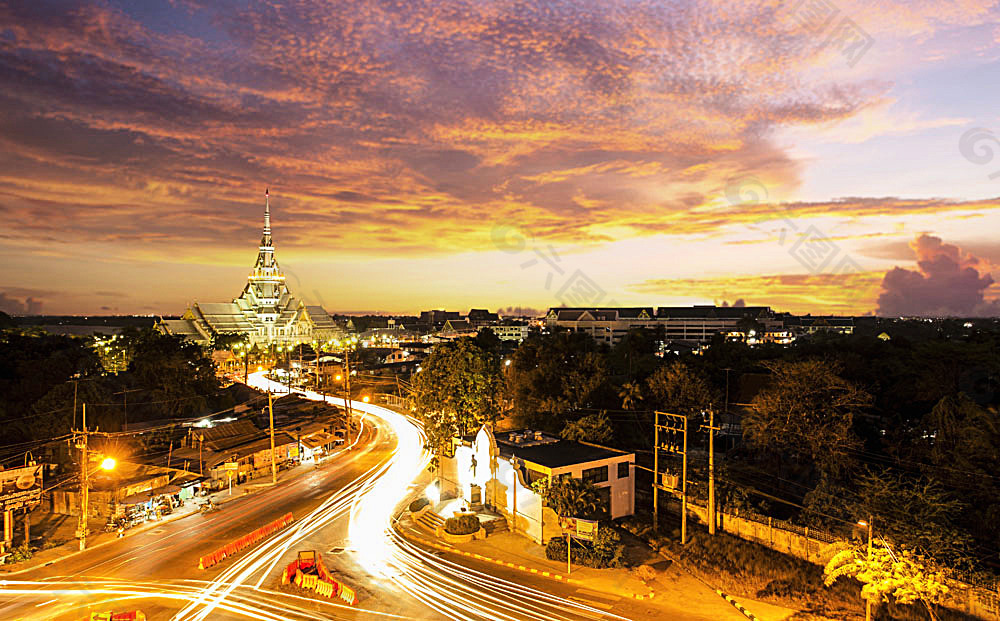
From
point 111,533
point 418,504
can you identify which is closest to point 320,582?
point 418,504

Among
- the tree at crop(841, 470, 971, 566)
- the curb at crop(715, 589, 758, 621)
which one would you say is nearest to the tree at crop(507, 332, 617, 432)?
the curb at crop(715, 589, 758, 621)

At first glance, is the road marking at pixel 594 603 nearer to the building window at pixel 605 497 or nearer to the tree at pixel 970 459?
the building window at pixel 605 497

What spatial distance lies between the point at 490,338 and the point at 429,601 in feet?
213

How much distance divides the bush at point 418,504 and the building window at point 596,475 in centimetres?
895

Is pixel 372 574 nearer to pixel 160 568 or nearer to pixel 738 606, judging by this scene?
pixel 160 568

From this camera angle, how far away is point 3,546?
22.5 meters

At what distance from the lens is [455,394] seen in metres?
30.8

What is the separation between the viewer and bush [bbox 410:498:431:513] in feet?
91.8

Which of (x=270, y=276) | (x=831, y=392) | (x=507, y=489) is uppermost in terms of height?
(x=270, y=276)

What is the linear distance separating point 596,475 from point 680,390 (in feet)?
49.8

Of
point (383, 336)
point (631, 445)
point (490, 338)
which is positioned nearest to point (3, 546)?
point (631, 445)

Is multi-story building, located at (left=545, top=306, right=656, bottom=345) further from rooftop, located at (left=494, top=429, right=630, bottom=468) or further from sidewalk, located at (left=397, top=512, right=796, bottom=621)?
sidewalk, located at (left=397, top=512, right=796, bottom=621)

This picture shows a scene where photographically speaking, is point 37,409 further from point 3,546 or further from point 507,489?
point 507,489

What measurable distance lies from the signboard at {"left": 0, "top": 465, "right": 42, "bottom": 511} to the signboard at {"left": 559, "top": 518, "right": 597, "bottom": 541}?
2283 centimetres
